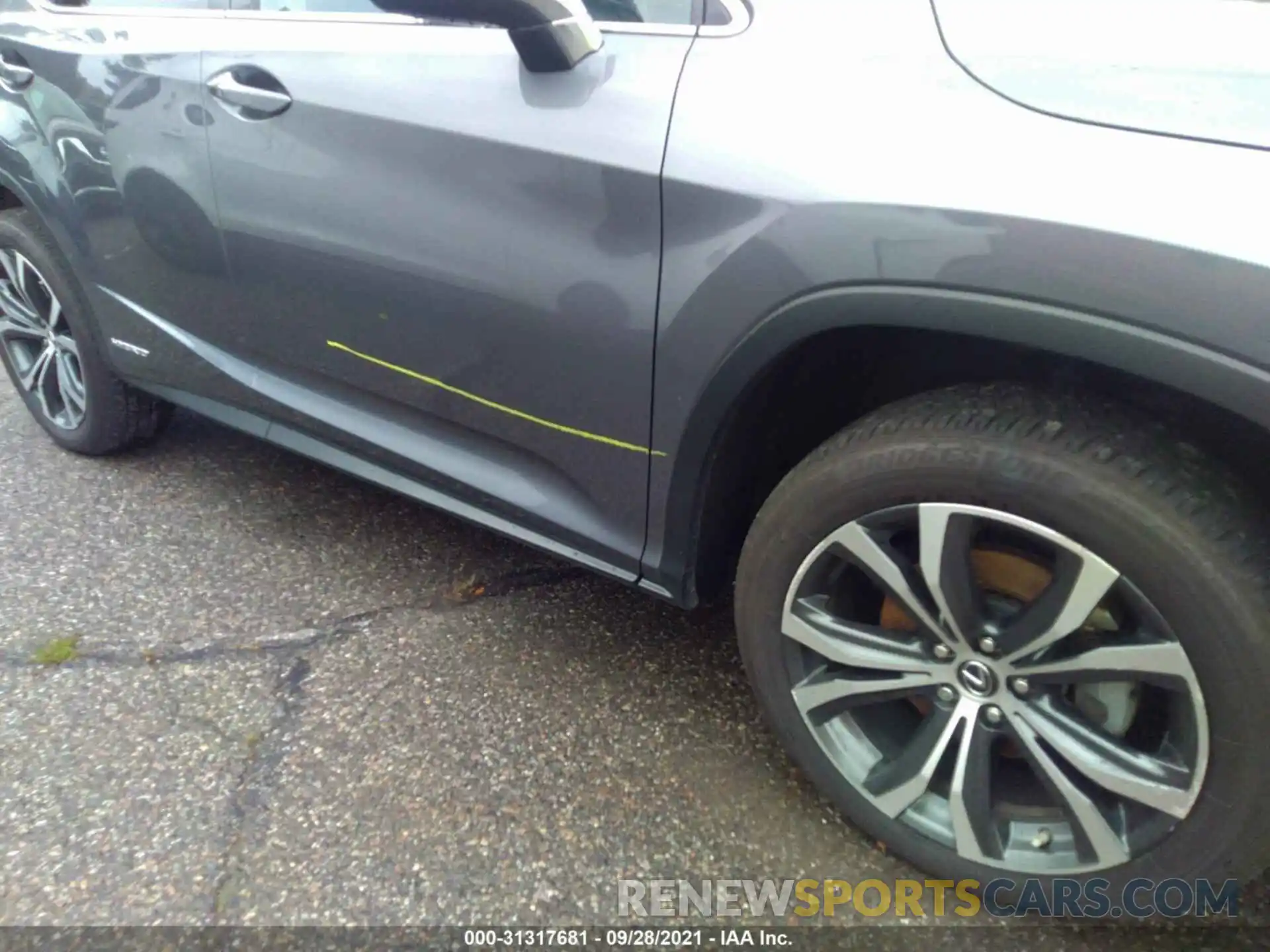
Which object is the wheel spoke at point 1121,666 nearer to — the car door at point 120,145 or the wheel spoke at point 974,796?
the wheel spoke at point 974,796

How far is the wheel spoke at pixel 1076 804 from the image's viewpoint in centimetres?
149

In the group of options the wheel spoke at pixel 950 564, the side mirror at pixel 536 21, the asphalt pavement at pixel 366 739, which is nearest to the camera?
the wheel spoke at pixel 950 564

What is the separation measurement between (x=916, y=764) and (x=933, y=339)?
0.69m

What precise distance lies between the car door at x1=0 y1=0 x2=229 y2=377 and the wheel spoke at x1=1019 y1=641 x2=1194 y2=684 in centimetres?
187

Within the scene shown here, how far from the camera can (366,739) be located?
2018 millimetres

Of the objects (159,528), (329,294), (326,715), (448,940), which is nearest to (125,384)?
(159,528)

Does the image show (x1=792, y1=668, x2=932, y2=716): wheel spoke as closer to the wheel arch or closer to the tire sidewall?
the tire sidewall

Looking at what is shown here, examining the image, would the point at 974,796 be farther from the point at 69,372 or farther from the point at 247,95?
the point at 69,372

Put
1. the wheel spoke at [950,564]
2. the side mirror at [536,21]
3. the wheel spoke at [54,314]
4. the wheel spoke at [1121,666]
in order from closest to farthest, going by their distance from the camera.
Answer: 1. the wheel spoke at [1121,666]
2. the wheel spoke at [950,564]
3. the side mirror at [536,21]
4. the wheel spoke at [54,314]

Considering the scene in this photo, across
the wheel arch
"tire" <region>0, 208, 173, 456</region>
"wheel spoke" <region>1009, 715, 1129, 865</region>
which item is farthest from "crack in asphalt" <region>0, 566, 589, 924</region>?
"wheel spoke" <region>1009, 715, 1129, 865</region>

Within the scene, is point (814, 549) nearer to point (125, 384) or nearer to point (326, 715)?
point (326, 715)

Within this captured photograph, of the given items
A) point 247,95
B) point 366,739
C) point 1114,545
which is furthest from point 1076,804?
point 247,95

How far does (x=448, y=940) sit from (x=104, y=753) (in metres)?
0.85

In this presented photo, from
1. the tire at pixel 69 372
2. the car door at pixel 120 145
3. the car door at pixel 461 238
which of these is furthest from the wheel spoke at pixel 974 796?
the tire at pixel 69 372
